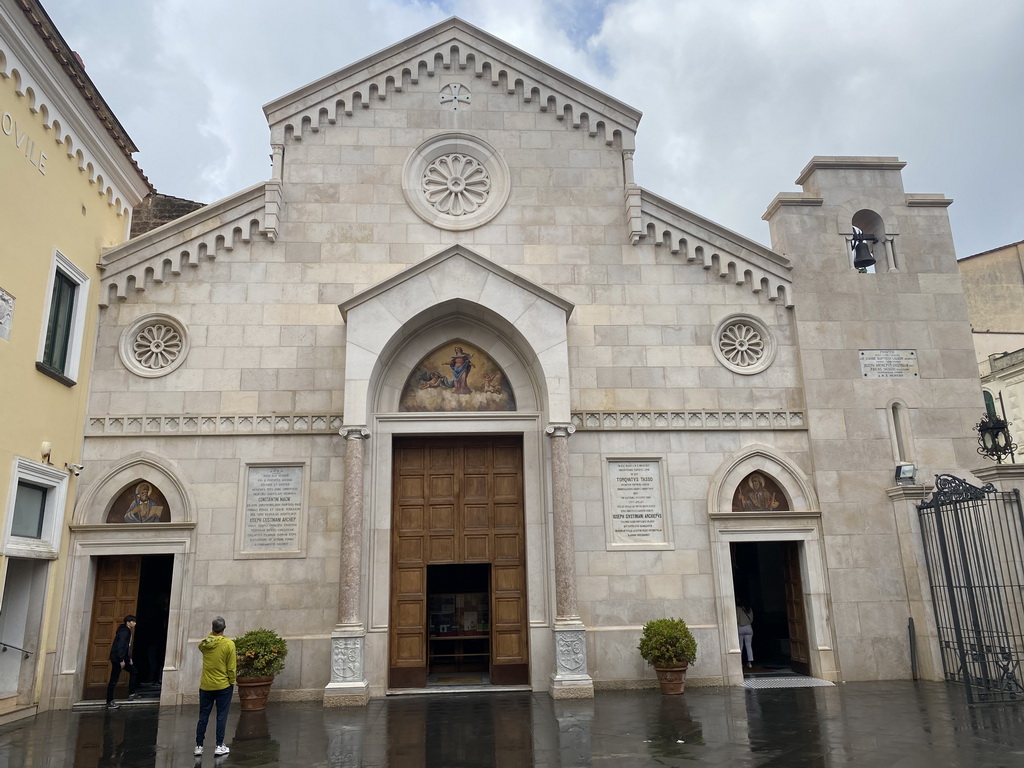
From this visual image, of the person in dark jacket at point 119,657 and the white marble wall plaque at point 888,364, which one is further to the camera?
the white marble wall plaque at point 888,364

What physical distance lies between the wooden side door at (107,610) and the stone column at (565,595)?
882 centimetres

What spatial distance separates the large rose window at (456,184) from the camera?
17406mm

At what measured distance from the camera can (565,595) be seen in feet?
47.5

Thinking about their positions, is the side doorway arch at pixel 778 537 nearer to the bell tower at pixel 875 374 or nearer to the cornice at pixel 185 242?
the bell tower at pixel 875 374

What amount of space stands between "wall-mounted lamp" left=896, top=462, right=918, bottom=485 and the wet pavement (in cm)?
411

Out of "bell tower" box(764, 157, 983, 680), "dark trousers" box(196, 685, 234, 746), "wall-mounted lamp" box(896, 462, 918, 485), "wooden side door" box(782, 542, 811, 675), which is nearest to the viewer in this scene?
"dark trousers" box(196, 685, 234, 746)

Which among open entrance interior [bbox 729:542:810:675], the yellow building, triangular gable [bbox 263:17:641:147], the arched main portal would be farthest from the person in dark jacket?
open entrance interior [bbox 729:542:810:675]

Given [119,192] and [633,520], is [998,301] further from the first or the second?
[119,192]

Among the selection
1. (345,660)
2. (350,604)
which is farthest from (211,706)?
(350,604)

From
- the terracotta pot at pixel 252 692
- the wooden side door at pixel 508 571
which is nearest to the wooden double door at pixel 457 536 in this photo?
the wooden side door at pixel 508 571

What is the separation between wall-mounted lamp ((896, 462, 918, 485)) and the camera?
1591cm

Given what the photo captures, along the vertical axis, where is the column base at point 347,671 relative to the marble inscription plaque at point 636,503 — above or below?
below

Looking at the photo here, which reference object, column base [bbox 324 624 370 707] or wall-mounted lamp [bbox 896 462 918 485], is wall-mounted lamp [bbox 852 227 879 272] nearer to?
wall-mounted lamp [bbox 896 462 918 485]

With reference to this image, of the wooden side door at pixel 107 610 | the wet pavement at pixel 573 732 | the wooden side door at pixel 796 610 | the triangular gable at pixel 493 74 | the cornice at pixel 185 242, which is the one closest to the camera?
the wet pavement at pixel 573 732
